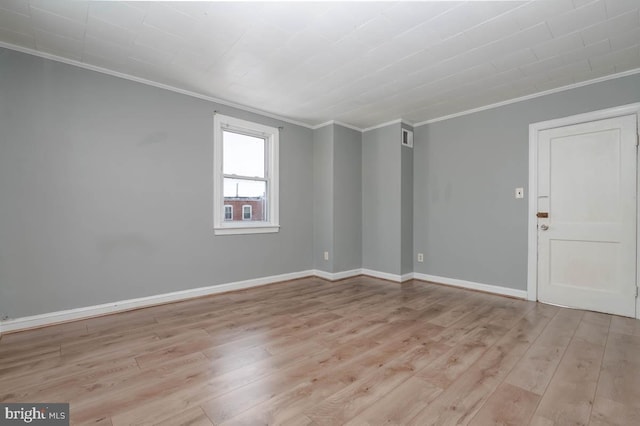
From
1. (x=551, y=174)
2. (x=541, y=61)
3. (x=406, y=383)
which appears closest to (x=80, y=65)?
(x=406, y=383)

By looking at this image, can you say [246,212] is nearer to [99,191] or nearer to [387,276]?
[99,191]

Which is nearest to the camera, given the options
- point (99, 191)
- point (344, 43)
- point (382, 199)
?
point (344, 43)

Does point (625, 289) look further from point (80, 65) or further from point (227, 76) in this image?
point (80, 65)

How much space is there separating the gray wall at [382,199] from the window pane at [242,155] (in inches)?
68.3

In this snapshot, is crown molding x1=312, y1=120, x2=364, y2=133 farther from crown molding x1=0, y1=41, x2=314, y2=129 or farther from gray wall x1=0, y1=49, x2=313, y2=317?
gray wall x1=0, y1=49, x2=313, y2=317

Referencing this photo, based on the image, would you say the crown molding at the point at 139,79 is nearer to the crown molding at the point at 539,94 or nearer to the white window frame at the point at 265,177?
the white window frame at the point at 265,177

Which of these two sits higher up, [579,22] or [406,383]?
[579,22]

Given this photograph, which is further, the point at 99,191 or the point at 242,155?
the point at 242,155

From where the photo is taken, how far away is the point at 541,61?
2.78 m

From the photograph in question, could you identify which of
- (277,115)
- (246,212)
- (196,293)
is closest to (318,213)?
(246,212)

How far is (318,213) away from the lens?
15.8ft

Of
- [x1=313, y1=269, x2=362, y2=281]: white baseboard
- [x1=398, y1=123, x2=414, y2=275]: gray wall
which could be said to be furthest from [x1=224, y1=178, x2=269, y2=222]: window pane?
[x1=398, y1=123, x2=414, y2=275]: gray wall

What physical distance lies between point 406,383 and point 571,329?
1922 millimetres

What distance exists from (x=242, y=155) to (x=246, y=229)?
1.03 meters
